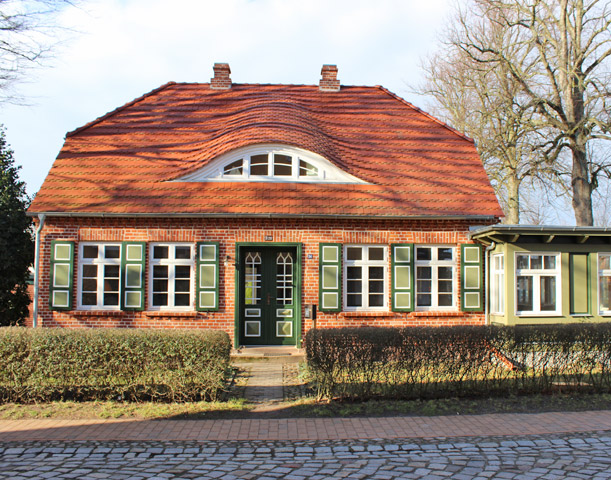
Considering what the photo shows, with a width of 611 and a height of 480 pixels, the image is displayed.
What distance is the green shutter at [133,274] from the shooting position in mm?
11852

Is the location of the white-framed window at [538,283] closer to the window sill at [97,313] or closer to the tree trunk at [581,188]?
the tree trunk at [581,188]

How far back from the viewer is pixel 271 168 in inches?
505

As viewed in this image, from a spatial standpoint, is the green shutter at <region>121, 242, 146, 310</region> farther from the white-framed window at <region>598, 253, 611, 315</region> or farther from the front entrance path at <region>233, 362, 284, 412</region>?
the white-framed window at <region>598, 253, 611, 315</region>

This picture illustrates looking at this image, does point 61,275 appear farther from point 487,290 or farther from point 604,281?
point 604,281

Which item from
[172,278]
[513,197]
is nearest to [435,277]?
[172,278]

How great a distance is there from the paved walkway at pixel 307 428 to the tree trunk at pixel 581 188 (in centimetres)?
1189

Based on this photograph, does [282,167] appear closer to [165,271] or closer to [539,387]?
[165,271]

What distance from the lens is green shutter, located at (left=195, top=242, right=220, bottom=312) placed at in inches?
468

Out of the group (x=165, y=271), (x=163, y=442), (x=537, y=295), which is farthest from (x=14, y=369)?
(x=537, y=295)

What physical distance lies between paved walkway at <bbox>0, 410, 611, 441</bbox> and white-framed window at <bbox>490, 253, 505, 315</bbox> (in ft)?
15.5

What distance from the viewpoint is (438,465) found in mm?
5410

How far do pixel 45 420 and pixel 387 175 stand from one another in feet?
29.9

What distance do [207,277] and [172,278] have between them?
2.59 ft

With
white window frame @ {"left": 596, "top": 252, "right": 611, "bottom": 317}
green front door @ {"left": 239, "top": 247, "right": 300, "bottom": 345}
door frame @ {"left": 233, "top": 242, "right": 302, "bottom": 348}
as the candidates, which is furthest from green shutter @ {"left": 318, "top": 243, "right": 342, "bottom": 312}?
white window frame @ {"left": 596, "top": 252, "right": 611, "bottom": 317}
